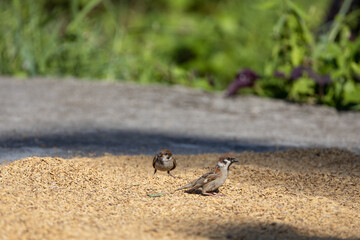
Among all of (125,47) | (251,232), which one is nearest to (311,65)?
(125,47)

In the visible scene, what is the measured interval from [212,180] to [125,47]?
5066 millimetres

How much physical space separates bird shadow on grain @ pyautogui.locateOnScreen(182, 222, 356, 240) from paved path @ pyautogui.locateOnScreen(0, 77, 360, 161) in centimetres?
142

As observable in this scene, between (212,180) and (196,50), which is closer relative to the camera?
(212,180)

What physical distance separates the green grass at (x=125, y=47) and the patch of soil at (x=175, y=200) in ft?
8.27

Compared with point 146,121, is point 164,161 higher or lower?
lower

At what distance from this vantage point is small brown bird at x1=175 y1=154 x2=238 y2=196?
8.02 ft

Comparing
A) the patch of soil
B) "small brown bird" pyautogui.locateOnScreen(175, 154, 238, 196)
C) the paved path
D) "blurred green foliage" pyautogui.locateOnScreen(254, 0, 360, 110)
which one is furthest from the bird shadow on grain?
"blurred green foliage" pyautogui.locateOnScreen(254, 0, 360, 110)

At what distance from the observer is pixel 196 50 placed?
8.20 metres

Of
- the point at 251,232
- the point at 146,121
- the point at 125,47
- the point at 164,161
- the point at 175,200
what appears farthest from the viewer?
the point at 125,47

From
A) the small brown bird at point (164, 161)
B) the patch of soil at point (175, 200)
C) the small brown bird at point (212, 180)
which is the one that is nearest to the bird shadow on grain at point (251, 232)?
the patch of soil at point (175, 200)

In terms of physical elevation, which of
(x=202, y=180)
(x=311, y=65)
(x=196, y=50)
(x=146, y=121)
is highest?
(x=196, y=50)

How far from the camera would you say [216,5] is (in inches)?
464

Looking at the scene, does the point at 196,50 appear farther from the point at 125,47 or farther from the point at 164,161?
the point at 164,161

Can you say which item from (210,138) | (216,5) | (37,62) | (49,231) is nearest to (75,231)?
(49,231)
